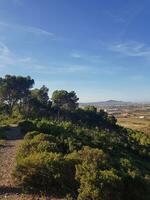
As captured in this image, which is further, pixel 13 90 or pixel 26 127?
pixel 13 90

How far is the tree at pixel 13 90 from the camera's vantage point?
6581cm

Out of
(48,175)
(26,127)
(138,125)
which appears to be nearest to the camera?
(48,175)

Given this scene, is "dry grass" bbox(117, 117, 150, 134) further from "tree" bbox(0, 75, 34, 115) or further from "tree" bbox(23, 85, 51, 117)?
"tree" bbox(0, 75, 34, 115)

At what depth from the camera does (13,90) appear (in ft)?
222

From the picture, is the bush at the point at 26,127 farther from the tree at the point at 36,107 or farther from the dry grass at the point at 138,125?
the dry grass at the point at 138,125

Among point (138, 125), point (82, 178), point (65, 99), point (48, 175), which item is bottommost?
point (138, 125)

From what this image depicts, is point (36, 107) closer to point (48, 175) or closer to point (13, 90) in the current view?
point (13, 90)

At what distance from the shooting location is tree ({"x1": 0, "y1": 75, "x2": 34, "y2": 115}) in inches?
2591

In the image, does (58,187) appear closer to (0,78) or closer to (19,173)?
(19,173)

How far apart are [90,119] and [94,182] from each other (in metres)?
56.5

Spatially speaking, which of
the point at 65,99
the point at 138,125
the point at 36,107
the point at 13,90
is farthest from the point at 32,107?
the point at 138,125

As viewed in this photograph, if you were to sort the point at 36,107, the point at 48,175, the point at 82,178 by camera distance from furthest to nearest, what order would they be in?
1. the point at 36,107
2. the point at 48,175
3. the point at 82,178

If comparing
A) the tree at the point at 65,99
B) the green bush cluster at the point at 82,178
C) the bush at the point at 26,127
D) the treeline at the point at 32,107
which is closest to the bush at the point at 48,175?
the green bush cluster at the point at 82,178

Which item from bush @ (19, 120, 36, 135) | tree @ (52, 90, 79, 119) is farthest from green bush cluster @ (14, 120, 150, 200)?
tree @ (52, 90, 79, 119)
